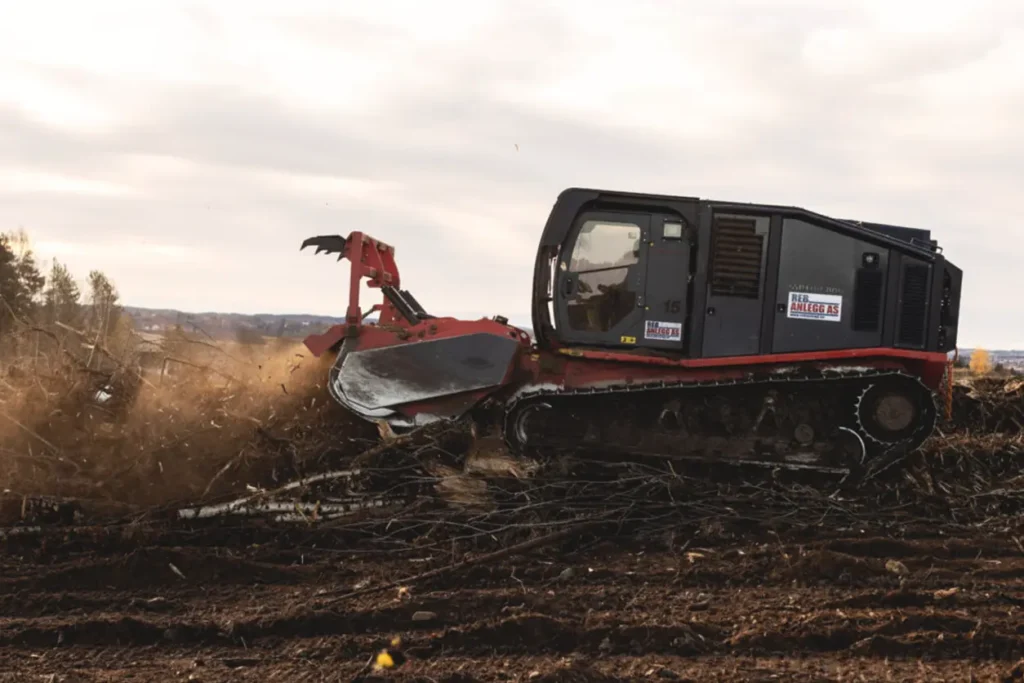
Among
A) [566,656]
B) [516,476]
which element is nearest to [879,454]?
[516,476]

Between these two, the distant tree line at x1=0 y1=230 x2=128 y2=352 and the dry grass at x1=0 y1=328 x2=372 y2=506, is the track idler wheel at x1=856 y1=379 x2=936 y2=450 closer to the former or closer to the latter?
the dry grass at x1=0 y1=328 x2=372 y2=506

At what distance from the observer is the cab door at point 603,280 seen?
861cm

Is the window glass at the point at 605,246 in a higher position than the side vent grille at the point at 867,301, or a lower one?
higher

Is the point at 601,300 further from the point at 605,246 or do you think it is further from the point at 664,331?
the point at 664,331

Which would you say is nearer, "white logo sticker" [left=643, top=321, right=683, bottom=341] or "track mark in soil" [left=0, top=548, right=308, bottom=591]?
"track mark in soil" [left=0, top=548, right=308, bottom=591]

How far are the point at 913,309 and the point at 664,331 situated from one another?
229 centimetres

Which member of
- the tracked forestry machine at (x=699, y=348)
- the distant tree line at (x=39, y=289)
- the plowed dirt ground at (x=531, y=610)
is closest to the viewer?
the plowed dirt ground at (x=531, y=610)

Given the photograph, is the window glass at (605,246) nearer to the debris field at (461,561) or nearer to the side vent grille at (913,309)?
the debris field at (461,561)

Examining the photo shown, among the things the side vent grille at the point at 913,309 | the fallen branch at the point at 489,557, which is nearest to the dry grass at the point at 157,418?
the fallen branch at the point at 489,557

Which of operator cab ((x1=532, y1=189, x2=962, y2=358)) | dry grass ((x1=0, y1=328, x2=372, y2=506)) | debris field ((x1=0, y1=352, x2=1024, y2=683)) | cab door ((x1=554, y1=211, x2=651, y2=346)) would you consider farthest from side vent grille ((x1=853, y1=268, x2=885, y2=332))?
dry grass ((x1=0, y1=328, x2=372, y2=506))

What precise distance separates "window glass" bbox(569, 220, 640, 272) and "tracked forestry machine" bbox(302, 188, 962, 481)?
1 cm

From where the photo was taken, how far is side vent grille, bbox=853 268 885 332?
8445 millimetres

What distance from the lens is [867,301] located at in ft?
27.7

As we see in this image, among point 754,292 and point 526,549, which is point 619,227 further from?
point 526,549
